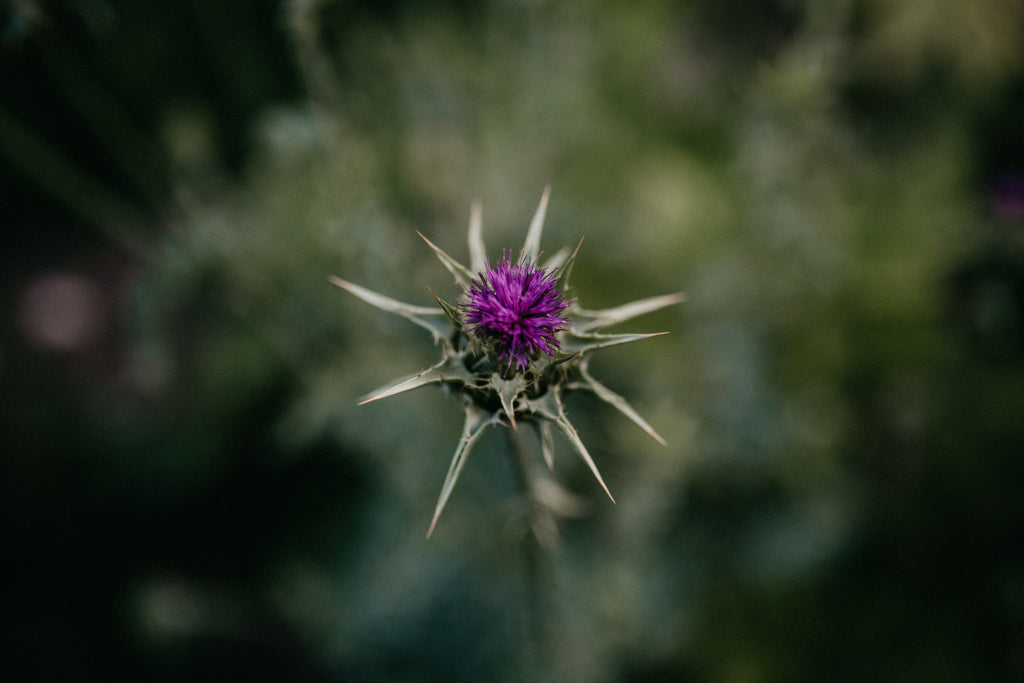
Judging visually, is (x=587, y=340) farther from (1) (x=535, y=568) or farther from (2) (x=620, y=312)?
(1) (x=535, y=568)

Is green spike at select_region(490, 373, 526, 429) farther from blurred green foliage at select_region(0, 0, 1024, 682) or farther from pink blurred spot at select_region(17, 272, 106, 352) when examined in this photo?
pink blurred spot at select_region(17, 272, 106, 352)

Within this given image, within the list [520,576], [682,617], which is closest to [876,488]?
[682,617]

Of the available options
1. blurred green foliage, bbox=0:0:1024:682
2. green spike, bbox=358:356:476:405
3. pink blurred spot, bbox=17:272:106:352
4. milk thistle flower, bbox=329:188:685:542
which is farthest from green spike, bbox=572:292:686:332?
pink blurred spot, bbox=17:272:106:352

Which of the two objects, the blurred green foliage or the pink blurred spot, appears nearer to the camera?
the blurred green foliage

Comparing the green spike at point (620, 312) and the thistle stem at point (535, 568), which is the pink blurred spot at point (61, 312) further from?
the green spike at point (620, 312)

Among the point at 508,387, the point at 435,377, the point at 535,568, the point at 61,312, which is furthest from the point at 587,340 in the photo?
the point at 61,312

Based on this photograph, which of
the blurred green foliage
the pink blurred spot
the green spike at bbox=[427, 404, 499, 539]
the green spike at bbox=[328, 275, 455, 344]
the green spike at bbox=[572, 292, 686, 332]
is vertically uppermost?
the pink blurred spot

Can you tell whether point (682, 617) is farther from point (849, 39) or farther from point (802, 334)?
point (849, 39)
